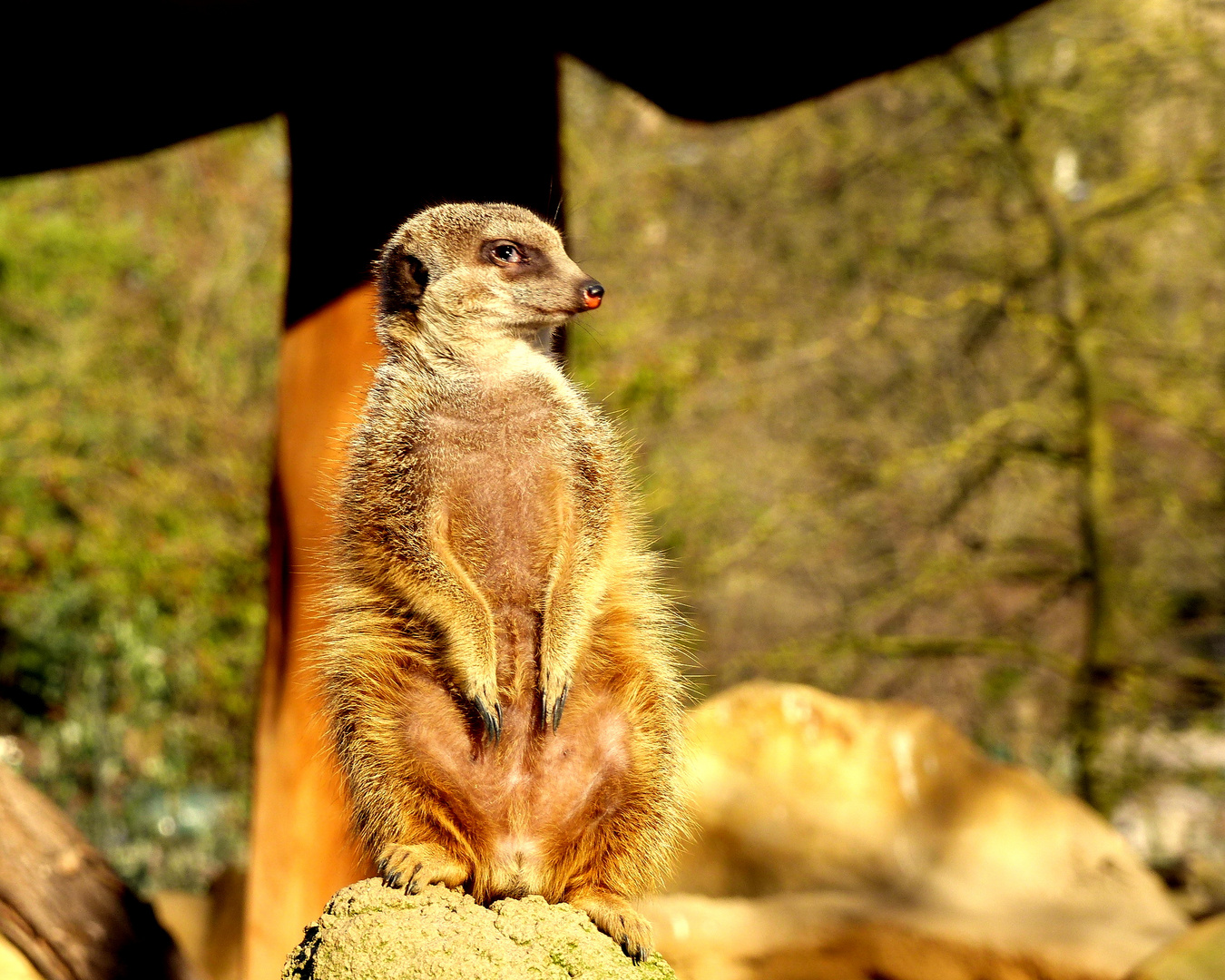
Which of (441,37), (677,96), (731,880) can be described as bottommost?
(731,880)

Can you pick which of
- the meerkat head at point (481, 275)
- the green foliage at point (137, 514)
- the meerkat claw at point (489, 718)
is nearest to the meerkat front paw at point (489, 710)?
the meerkat claw at point (489, 718)

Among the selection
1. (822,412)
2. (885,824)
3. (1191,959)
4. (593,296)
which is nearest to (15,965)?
(593,296)

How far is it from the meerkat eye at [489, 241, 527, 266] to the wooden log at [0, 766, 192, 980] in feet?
6.99

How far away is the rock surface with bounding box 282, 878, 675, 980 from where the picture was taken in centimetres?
124

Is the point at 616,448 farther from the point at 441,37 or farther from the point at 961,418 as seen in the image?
the point at 961,418

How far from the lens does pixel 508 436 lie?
1341mm

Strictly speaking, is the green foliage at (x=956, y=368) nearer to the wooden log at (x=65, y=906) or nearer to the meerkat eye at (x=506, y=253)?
the wooden log at (x=65, y=906)

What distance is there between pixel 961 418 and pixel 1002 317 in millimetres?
666

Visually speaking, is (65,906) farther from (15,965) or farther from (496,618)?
(496,618)

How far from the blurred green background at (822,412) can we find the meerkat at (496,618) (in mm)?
5020

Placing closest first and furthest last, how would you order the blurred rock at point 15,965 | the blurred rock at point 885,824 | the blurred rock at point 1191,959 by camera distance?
the blurred rock at point 15,965
the blurred rock at point 1191,959
the blurred rock at point 885,824

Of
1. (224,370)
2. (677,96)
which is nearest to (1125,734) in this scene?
(677,96)

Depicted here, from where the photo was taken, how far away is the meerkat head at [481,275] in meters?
1.31

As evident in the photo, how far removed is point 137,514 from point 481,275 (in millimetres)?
6111
